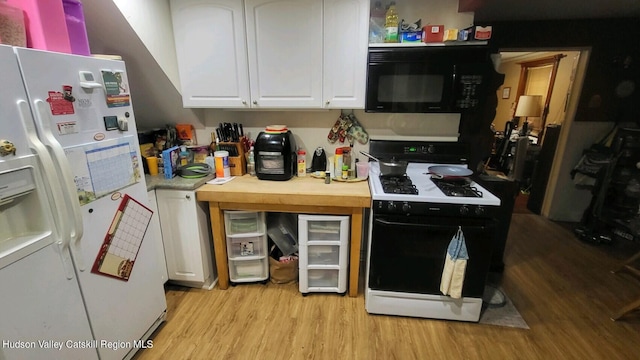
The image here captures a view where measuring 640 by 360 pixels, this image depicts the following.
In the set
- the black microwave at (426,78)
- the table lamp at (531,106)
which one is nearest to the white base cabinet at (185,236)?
the black microwave at (426,78)

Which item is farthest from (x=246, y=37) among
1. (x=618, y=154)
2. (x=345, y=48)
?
(x=618, y=154)

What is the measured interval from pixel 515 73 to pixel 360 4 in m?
5.30

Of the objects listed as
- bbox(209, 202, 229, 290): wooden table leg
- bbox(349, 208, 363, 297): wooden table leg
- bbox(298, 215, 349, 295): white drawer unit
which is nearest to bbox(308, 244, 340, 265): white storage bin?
bbox(298, 215, 349, 295): white drawer unit

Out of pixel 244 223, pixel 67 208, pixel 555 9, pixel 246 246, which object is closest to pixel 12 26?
pixel 67 208

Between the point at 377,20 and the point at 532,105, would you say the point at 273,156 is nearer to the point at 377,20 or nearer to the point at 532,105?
the point at 377,20

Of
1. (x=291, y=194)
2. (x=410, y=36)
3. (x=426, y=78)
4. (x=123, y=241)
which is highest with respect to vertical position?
(x=410, y=36)

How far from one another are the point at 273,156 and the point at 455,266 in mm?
1388

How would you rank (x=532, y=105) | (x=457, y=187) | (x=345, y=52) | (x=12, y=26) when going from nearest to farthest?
(x=12, y=26) < (x=457, y=187) < (x=345, y=52) < (x=532, y=105)

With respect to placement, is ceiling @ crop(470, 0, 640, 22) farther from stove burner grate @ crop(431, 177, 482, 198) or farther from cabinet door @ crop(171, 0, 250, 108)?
cabinet door @ crop(171, 0, 250, 108)

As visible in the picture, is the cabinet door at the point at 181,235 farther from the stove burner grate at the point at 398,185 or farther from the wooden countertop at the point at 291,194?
the stove burner grate at the point at 398,185

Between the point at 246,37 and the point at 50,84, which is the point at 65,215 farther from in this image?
the point at 246,37

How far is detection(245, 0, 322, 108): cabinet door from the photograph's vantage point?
184 centimetres

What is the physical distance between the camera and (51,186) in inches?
40.8

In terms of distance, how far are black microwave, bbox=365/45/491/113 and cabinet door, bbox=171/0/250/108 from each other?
0.91 m
